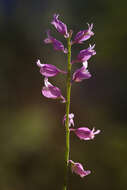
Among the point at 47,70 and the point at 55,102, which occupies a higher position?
the point at 47,70

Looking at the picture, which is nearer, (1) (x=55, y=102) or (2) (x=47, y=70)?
(2) (x=47, y=70)

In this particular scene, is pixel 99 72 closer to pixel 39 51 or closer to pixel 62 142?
pixel 39 51

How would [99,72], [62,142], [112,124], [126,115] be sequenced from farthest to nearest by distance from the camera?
[99,72] → [126,115] → [112,124] → [62,142]

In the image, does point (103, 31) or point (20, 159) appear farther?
point (103, 31)

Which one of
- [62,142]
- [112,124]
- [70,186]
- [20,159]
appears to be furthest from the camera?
[112,124]

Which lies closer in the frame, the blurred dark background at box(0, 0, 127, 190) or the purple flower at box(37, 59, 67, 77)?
the purple flower at box(37, 59, 67, 77)

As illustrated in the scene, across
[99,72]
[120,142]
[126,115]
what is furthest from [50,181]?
[99,72]

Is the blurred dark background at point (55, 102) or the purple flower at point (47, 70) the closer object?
the purple flower at point (47, 70)

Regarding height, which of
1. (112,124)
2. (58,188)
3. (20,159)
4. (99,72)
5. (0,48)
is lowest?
(58,188)
